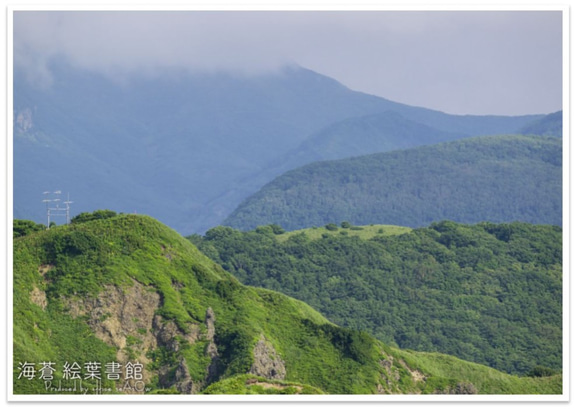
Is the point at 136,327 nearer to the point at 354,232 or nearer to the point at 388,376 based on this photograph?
the point at 388,376

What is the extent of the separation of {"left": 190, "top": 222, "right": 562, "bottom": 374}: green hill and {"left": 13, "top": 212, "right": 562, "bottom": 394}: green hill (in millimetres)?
61863

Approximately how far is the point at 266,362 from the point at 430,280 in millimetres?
92529

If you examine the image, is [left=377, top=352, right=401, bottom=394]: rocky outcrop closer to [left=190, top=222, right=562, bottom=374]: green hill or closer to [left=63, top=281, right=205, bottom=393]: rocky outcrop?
[left=63, top=281, right=205, bottom=393]: rocky outcrop

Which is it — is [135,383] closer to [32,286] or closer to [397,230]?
[32,286]

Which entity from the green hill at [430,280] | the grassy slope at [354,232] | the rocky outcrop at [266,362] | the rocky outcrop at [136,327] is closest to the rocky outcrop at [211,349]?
the rocky outcrop at [136,327]

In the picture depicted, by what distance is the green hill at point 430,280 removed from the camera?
160m

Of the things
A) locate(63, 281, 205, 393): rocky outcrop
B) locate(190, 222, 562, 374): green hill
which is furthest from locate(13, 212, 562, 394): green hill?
locate(190, 222, 562, 374): green hill

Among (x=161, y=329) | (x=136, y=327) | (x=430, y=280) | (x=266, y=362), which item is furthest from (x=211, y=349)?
(x=430, y=280)

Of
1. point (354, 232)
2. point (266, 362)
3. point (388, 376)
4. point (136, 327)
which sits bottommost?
point (388, 376)

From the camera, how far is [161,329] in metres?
86.5

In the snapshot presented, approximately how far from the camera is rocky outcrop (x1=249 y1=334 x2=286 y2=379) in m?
85.2

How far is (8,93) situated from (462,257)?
119 meters

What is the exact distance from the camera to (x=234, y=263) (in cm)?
18325
